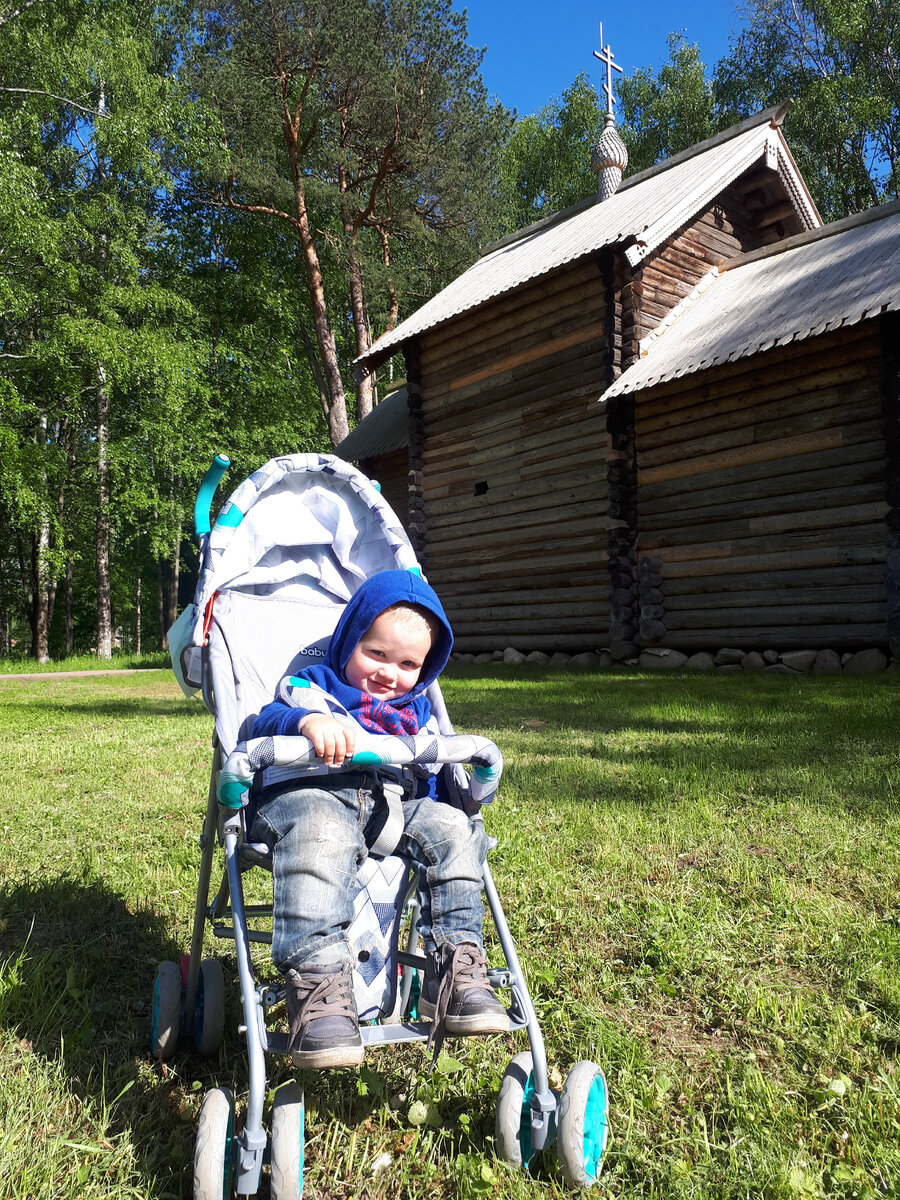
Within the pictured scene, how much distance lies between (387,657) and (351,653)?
4.2 inches

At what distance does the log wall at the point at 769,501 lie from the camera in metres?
8.98

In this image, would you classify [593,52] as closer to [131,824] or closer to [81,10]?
[81,10]

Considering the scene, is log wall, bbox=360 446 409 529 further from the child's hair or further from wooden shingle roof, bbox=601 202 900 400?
the child's hair

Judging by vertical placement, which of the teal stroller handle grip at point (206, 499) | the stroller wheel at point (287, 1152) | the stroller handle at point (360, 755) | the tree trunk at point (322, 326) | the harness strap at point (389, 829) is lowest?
the stroller wheel at point (287, 1152)

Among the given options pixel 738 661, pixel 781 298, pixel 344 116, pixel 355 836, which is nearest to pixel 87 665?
pixel 344 116

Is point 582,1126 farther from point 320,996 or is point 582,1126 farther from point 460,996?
point 320,996

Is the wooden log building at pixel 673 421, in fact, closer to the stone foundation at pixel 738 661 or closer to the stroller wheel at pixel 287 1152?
the stone foundation at pixel 738 661

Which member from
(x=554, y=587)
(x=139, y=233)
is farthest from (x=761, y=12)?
(x=554, y=587)

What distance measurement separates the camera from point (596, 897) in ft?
9.75

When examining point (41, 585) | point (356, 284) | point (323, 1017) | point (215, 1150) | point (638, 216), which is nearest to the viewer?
point (215, 1150)

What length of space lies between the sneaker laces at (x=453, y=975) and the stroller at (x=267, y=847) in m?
0.04

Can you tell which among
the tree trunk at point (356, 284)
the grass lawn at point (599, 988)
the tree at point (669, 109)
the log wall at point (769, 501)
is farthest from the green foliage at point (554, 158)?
the grass lawn at point (599, 988)

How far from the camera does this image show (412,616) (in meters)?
2.26

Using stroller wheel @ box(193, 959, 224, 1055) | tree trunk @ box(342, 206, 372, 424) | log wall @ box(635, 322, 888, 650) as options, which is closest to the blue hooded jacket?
stroller wheel @ box(193, 959, 224, 1055)
